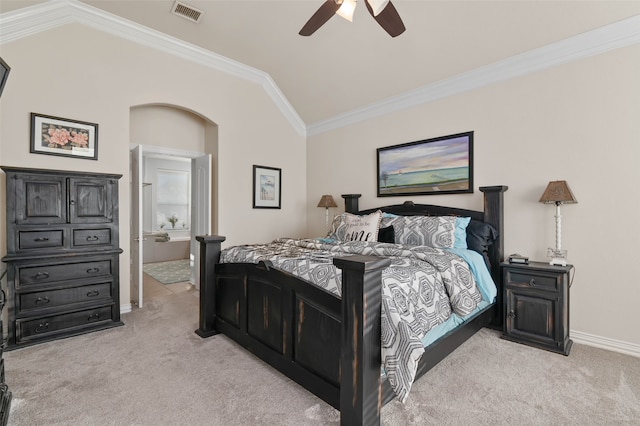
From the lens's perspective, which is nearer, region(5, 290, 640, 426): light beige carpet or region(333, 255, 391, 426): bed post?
region(333, 255, 391, 426): bed post

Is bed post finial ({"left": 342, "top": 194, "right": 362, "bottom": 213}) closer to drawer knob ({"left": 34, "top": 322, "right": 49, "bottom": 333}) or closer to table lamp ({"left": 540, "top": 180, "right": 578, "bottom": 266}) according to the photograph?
table lamp ({"left": 540, "top": 180, "right": 578, "bottom": 266})

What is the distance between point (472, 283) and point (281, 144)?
3.67 metres

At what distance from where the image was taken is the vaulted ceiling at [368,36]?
109 inches

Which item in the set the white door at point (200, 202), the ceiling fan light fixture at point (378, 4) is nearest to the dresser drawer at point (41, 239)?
the white door at point (200, 202)

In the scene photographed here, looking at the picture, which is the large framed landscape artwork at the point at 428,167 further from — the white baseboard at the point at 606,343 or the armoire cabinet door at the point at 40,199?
the armoire cabinet door at the point at 40,199

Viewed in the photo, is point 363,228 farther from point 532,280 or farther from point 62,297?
point 62,297

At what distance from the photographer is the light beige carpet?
5.70 feet

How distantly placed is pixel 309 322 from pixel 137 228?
2907 millimetres

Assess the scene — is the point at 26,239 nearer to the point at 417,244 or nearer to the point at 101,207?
the point at 101,207

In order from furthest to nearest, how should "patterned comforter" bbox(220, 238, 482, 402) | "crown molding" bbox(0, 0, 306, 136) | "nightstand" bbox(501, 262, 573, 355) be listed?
1. "crown molding" bbox(0, 0, 306, 136)
2. "nightstand" bbox(501, 262, 573, 355)
3. "patterned comforter" bbox(220, 238, 482, 402)

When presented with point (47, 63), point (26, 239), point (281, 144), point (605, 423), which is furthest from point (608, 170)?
point (47, 63)

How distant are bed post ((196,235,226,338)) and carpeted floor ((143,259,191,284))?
254 centimetres

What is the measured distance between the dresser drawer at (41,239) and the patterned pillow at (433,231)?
3330mm

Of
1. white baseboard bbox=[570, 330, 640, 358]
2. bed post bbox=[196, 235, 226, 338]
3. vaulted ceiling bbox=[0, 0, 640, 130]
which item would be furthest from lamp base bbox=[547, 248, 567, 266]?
bed post bbox=[196, 235, 226, 338]
